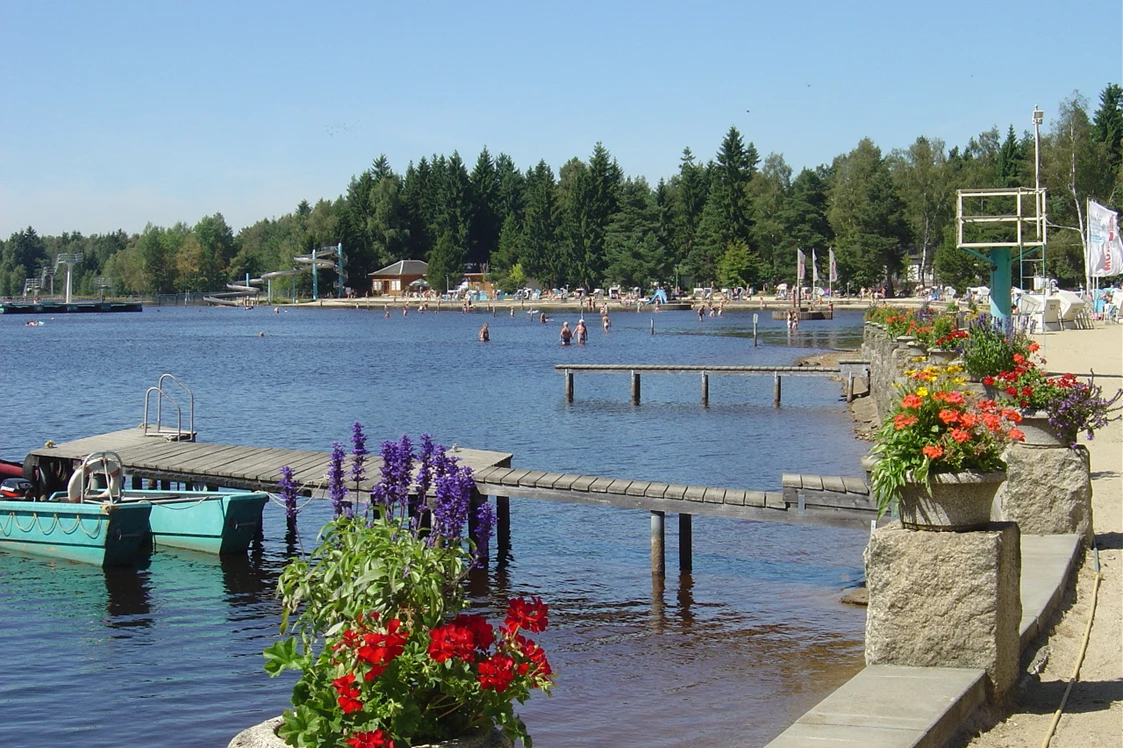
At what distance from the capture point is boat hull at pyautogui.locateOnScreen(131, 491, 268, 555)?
17016 millimetres

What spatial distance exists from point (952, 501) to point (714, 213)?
124017 millimetres

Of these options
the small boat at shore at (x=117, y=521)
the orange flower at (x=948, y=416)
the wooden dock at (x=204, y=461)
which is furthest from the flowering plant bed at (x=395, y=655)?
the small boat at shore at (x=117, y=521)

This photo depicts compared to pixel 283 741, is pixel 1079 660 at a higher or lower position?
lower

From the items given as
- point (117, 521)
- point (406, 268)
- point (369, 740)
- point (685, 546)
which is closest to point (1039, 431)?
point (685, 546)

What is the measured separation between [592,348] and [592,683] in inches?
2399

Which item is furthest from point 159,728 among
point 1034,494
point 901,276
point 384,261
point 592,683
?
point 384,261

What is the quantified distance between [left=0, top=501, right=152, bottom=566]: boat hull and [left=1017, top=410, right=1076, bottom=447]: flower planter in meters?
12.0

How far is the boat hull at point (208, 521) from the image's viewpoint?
55.8ft

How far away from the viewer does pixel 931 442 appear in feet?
22.1

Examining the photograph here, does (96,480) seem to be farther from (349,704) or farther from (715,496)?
(349,704)

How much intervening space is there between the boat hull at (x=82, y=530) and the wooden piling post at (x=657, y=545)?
283 inches

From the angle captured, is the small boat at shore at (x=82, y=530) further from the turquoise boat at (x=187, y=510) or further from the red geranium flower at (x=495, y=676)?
the red geranium flower at (x=495, y=676)

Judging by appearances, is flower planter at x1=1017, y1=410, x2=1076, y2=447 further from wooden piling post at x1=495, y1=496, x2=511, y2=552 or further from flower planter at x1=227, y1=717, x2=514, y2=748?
wooden piling post at x1=495, y1=496, x2=511, y2=552

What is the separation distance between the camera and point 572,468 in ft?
83.8
